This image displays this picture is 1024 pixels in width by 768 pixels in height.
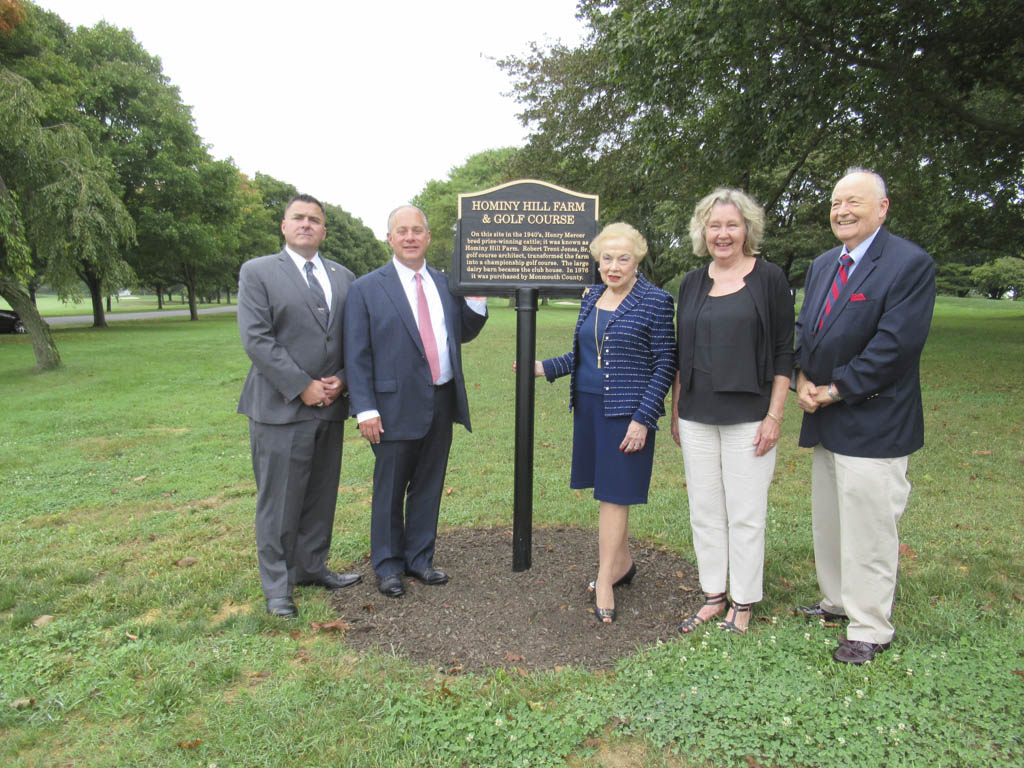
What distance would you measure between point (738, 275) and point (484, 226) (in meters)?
1.64

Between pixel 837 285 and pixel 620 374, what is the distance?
3.77ft

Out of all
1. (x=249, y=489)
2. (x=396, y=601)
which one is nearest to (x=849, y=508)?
(x=396, y=601)

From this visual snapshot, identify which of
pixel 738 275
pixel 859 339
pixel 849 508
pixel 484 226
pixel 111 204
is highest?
pixel 111 204

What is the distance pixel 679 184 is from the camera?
15.2 m

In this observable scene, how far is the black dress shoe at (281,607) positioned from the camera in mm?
3850

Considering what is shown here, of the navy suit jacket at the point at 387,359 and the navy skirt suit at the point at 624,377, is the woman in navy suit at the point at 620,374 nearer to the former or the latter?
the navy skirt suit at the point at 624,377

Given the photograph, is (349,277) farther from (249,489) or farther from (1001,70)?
(1001,70)

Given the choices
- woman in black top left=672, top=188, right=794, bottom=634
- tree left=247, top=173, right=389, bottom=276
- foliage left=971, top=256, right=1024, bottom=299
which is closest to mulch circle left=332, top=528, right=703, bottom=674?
woman in black top left=672, top=188, right=794, bottom=634

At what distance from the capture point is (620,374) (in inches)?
141

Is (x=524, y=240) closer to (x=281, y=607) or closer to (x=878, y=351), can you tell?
(x=878, y=351)

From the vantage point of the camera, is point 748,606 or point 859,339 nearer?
point 859,339

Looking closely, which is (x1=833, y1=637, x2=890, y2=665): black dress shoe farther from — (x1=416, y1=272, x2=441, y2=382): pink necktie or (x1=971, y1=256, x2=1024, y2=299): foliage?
(x1=971, y1=256, x2=1024, y2=299): foliage

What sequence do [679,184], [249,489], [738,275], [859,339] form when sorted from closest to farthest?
[859,339], [738,275], [249,489], [679,184]

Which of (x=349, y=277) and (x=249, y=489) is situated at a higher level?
(x=349, y=277)
